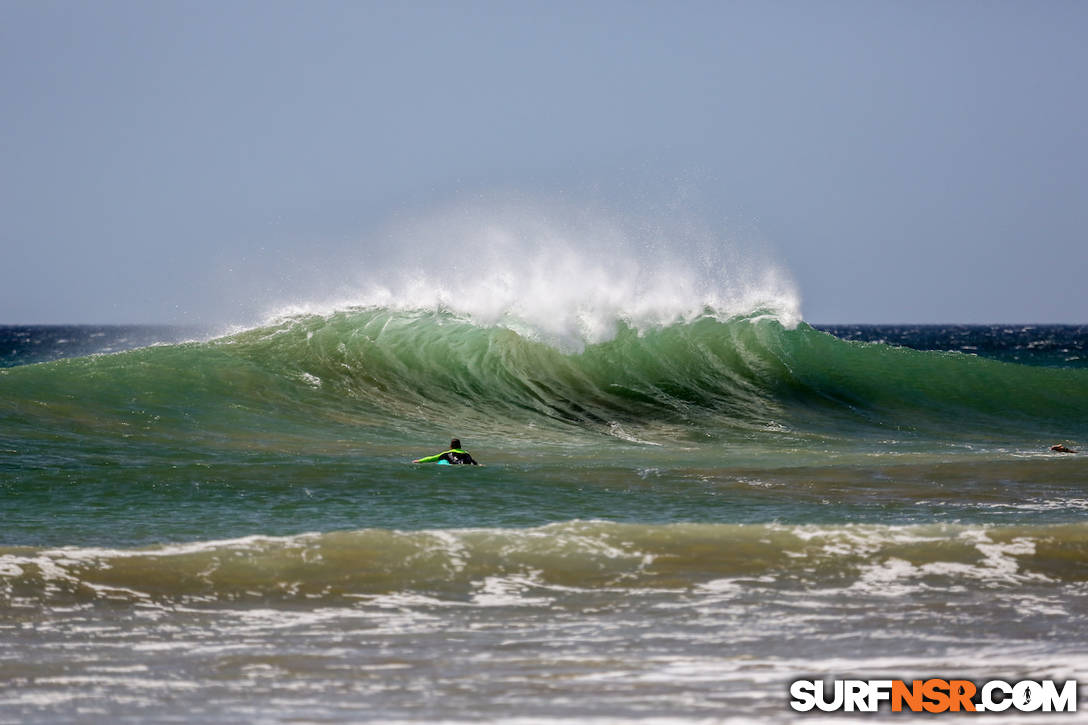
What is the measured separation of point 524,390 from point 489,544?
13203 mm

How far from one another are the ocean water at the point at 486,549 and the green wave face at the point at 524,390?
133 mm

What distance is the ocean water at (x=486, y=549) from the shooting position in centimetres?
647

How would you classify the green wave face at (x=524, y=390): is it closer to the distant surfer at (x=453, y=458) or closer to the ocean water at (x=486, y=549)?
the ocean water at (x=486, y=549)

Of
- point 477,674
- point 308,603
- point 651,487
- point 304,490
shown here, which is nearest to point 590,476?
point 651,487

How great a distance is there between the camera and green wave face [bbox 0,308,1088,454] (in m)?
18.5

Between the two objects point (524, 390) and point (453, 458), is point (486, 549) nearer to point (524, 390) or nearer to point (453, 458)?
point (453, 458)

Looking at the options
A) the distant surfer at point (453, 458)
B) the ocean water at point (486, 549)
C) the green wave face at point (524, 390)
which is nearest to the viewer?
the ocean water at point (486, 549)

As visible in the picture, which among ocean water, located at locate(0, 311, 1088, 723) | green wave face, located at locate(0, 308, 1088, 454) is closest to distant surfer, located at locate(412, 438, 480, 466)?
ocean water, located at locate(0, 311, 1088, 723)

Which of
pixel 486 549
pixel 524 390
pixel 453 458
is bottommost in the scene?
pixel 486 549

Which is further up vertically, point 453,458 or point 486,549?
point 453,458

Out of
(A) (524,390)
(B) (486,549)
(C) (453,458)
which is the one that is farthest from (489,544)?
(A) (524,390)

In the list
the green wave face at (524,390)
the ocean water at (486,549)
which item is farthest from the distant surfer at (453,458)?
the green wave face at (524,390)

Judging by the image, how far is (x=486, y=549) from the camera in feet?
31.6

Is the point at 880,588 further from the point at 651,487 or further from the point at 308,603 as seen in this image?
the point at 651,487
